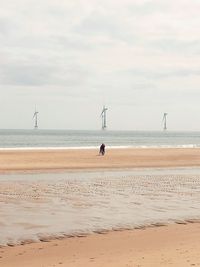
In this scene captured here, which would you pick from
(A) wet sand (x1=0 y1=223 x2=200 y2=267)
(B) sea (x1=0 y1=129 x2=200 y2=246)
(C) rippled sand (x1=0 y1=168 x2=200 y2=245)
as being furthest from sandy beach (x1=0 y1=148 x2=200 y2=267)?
(C) rippled sand (x1=0 y1=168 x2=200 y2=245)

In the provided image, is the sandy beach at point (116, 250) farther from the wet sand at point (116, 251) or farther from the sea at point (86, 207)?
the sea at point (86, 207)

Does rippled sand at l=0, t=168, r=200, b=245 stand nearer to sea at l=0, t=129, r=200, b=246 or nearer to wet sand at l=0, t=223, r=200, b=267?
sea at l=0, t=129, r=200, b=246

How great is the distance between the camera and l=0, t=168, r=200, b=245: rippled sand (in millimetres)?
13242

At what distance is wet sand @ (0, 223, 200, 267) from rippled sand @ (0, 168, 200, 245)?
0.93 metres

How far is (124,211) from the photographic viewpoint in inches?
643

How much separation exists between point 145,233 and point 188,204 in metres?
6.13

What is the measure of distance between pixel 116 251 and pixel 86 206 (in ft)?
23.7

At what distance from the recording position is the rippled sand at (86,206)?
43.4 ft

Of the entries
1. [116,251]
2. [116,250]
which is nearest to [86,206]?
[116,250]

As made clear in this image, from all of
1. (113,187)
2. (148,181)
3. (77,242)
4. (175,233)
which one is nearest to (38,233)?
(77,242)

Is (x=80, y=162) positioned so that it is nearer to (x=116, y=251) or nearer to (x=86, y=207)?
(x=86, y=207)

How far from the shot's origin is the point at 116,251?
33.7 ft

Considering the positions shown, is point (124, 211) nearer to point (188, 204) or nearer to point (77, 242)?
point (188, 204)

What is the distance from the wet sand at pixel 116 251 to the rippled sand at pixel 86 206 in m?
0.93
